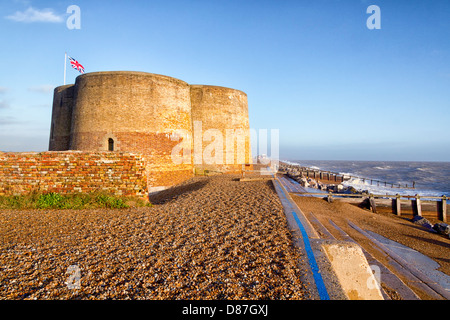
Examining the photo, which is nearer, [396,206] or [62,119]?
[396,206]

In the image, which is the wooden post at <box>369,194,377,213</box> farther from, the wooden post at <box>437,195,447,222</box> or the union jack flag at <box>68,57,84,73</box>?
the union jack flag at <box>68,57,84,73</box>

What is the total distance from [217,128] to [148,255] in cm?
1560

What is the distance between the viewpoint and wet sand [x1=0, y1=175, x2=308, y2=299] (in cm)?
268

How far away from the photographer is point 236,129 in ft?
65.7

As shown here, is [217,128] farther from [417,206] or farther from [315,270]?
[315,270]

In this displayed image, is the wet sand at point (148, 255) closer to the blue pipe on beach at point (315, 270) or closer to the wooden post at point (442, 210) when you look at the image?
the blue pipe on beach at point (315, 270)

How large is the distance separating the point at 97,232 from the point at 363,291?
4743 millimetres

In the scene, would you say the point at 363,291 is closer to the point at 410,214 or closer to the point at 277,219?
the point at 277,219

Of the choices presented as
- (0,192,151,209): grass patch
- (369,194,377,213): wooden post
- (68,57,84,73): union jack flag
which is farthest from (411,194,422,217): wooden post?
(68,57,84,73): union jack flag

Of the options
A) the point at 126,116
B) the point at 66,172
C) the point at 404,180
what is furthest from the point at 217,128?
the point at 404,180

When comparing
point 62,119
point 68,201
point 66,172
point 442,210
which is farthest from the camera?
point 62,119

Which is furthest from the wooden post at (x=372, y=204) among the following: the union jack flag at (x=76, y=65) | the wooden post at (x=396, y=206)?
the union jack flag at (x=76, y=65)

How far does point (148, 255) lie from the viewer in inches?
142
